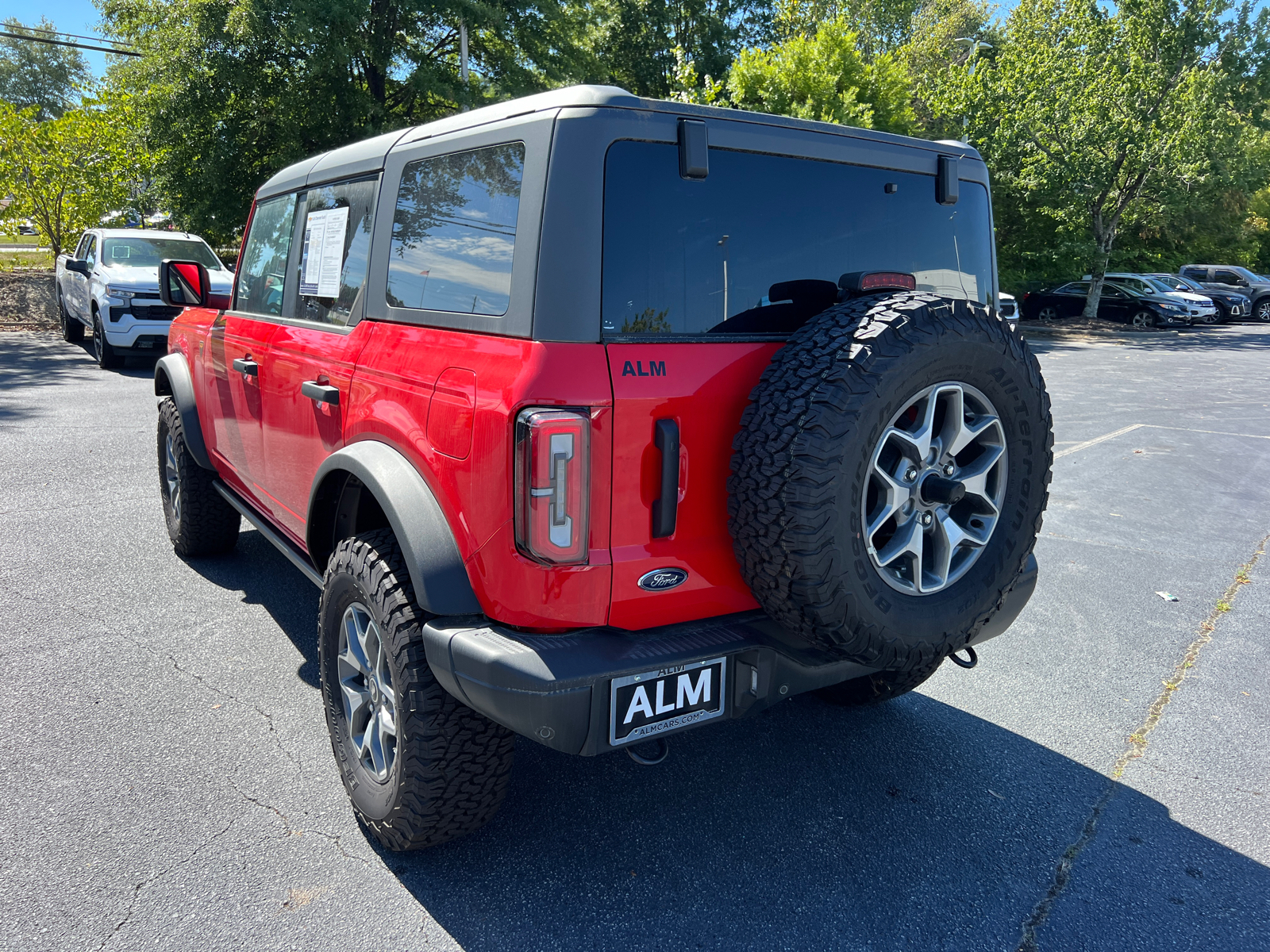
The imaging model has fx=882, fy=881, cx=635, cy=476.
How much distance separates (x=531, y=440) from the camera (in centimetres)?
202

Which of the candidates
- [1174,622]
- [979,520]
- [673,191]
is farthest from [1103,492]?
[673,191]

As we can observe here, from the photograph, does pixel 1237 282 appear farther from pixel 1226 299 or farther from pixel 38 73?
pixel 38 73

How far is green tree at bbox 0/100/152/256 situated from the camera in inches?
A: 661

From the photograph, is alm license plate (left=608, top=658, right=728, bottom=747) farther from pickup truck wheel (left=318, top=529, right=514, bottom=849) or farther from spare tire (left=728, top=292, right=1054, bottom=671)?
pickup truck wheel (left=318, top=529, right=514, bottom=849)

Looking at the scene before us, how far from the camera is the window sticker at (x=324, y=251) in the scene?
10.1 ft

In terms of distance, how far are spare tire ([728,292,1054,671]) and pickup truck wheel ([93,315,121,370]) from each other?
40.8ft

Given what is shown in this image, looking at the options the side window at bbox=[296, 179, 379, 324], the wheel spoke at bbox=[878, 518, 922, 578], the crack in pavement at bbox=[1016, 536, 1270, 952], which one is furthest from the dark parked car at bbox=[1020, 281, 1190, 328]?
the side window at bbox=[296, 179, 379, 324]

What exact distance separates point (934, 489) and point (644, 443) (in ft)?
2.54

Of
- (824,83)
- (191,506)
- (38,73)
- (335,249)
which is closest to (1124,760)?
(335,249)

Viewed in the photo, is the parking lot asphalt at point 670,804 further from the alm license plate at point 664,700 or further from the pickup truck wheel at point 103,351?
the pickup truck wheel at point 103,351

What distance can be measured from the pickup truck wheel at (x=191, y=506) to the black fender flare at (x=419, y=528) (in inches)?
99.3

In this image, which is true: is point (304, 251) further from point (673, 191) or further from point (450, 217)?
point (673, 191)

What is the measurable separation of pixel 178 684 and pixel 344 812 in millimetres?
1183

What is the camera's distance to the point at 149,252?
41.8 ft
